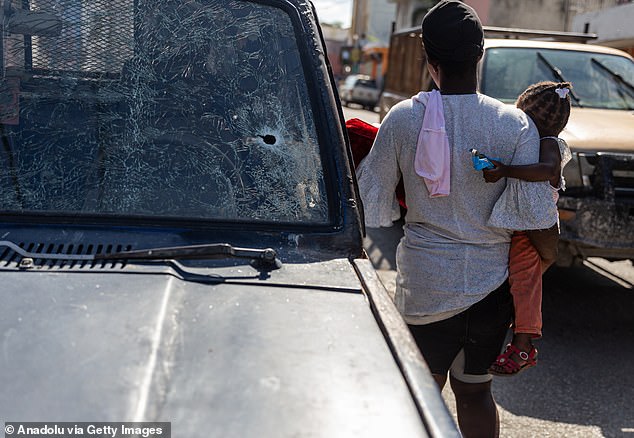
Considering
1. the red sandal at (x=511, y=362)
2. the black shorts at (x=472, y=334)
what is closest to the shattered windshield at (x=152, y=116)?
the black shorts at (x=472, y=334)

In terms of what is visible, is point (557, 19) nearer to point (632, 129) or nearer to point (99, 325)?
point (632, 129)

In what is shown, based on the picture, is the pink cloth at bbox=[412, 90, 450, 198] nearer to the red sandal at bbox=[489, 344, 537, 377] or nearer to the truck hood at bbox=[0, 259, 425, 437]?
the red sandal at bbox=[489, 344, 537, 377]

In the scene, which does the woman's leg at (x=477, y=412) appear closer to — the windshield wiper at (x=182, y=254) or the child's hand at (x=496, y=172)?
the child's hand at (x=496, y=172)

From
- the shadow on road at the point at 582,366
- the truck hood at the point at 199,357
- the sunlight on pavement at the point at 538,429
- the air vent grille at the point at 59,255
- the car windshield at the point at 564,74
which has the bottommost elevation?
the shadow on road at the point at 582,366

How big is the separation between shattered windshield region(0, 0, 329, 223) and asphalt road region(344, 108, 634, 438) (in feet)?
7.20

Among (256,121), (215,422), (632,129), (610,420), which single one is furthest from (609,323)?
(215,422)

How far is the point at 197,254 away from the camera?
74.0 inches

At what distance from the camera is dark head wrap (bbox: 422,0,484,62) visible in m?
2.46

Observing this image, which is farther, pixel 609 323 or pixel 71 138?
pixel 609 323

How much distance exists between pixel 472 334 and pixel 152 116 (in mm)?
1255

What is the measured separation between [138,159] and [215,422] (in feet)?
3.36

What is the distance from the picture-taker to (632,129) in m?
5.67

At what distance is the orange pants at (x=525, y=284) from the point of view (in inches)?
99.7

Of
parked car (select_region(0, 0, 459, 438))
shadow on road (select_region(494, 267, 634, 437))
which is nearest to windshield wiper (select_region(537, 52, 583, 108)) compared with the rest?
shadow on road (select_region(494, 267, 634, 437))
